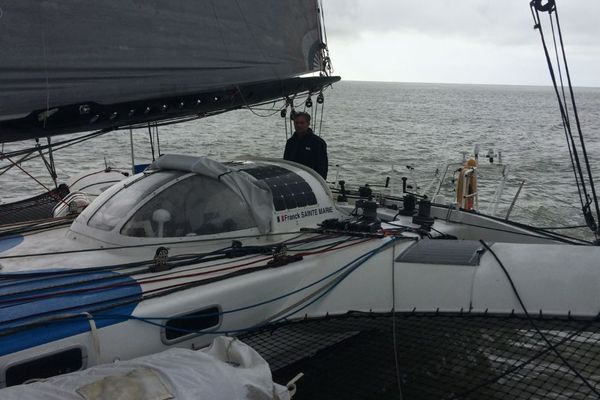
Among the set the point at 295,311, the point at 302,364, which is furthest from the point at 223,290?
the point at 302,364

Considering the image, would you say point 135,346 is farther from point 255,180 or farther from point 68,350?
point 255,180

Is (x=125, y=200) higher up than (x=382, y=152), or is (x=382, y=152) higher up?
(x=125, y=200)

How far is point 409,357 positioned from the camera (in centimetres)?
637

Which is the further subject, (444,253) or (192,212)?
(444,253)

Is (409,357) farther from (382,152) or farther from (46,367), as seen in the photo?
(382,152)

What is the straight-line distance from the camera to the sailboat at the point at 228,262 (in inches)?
169

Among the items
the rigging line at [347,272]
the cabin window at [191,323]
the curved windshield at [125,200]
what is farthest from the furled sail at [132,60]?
the rigging line at [347,272]

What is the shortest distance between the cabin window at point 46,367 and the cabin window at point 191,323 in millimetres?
701

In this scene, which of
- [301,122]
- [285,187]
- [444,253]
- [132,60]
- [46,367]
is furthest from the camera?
[301,122]

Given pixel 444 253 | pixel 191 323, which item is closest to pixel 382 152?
pixel 444 253

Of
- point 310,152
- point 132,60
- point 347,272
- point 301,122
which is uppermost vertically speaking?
point 132,60

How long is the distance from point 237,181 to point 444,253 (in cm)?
220

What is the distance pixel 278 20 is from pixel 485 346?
4.70 metres

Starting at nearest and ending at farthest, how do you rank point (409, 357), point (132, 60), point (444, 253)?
point (132, 60)
point (444, 253)
point (409, 357)
